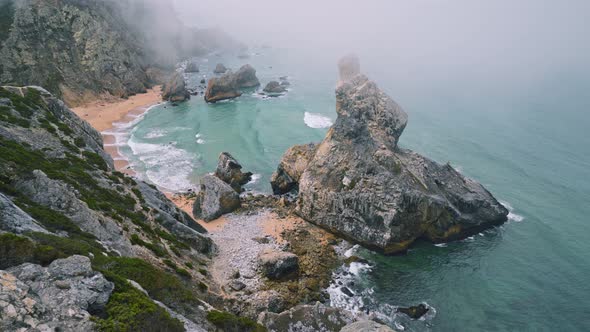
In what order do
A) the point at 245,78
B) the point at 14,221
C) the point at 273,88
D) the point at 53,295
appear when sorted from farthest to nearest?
the point at 245,78
the point at 273,88
the point at 14,221
the point at 53,295

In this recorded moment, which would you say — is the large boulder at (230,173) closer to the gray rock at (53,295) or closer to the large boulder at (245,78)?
the gray rock at (53,295)

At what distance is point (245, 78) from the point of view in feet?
Result: 388

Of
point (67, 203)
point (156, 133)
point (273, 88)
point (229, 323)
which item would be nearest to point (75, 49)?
point (156, 133)

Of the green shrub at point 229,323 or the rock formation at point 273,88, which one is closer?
the green shrub at point 229,323

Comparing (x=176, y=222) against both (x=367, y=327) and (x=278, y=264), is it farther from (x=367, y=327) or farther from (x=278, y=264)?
(x=367, y=327)

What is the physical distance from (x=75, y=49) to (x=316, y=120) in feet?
225

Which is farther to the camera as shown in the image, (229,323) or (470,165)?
(470,165)

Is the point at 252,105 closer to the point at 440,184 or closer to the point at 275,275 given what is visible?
the point at 440,184

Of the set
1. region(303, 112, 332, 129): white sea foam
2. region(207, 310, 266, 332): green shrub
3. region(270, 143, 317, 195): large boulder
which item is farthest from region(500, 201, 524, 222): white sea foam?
region(303, 112, 332, 129): white sea foam

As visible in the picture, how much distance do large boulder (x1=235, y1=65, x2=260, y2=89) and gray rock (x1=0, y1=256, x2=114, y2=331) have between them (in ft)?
334

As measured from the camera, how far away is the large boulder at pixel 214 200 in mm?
50625

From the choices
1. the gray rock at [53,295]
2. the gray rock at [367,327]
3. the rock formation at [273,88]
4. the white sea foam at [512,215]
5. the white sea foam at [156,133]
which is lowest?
the white sea foam at [156,133]

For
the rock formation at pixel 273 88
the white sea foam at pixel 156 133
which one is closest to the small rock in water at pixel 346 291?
the white sea foam at pixel 156 133

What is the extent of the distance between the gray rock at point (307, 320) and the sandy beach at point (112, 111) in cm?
5285
